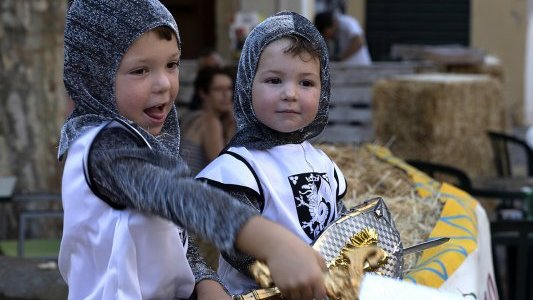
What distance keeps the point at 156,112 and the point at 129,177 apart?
344mm

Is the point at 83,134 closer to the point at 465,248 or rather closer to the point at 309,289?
the point at 309,289

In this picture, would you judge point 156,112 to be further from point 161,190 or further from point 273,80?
point 273,80

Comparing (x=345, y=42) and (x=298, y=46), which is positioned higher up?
(x=298, y=46)

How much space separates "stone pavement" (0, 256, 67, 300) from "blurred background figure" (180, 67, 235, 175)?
1.99 m

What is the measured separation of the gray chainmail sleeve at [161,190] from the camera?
7.20ft

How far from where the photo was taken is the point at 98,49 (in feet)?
8.24

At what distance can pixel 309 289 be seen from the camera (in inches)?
83.2

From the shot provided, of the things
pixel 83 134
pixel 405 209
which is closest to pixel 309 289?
pixel 83 134

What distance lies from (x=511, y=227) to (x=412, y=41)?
13898 millimetres

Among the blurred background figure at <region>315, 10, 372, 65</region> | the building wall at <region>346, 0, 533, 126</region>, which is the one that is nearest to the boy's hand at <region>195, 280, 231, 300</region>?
the blurred background figure at <region>315, 10, 372, 65</region>

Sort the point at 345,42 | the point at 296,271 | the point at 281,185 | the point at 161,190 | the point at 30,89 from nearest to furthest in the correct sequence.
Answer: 1. the point at 296,271
2. the point at 161,190
3. the point at 281,185
4. the point at 30,89
5. the point at 345,42

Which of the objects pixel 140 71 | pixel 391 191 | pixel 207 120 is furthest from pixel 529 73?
pixel 140 71

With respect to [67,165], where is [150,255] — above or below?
below

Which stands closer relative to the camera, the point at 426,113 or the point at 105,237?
the point at 105,237
